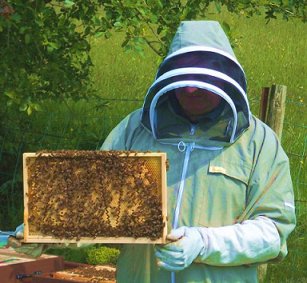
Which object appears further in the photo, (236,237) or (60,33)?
(60,33)

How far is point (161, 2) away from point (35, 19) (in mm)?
876

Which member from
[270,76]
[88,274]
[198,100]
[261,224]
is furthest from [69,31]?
[270,76]

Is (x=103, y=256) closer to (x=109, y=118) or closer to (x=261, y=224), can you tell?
(x=109, y=118)

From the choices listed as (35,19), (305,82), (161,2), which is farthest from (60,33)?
(305,82)

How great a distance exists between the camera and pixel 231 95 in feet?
10.0

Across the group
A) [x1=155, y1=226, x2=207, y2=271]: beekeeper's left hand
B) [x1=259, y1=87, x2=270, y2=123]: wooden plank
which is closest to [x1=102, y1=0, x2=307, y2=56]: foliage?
[x1=259, y1=87, x2=270, y2=123]: wooden plank

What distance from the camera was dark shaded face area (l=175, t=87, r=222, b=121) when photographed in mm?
3014

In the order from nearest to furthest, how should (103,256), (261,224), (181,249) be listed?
1. (181,249)
2. (261,224)
3. (103,256)

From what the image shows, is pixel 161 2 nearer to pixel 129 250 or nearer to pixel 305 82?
pixel 129 250

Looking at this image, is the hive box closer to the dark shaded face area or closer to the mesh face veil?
the mesh face veil

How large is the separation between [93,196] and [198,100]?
19.9 inches

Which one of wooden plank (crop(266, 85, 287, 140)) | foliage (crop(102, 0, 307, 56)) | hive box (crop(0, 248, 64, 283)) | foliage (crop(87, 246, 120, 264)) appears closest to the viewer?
hive box (crop(0, 248, 64, 283))

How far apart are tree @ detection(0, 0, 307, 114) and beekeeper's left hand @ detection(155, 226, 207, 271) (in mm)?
2646

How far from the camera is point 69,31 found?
20.5 ft
